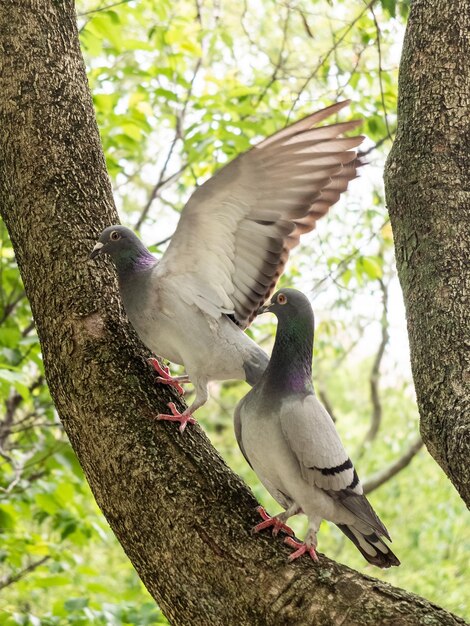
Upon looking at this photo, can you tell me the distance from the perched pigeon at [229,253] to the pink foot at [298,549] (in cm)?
53

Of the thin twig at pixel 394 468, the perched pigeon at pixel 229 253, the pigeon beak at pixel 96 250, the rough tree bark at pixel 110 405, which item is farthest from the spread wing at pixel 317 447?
the thin twig at pixel 394 468

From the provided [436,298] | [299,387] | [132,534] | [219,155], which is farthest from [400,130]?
[219,155]

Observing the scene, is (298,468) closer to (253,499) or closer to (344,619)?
(253,499)

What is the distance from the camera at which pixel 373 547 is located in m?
2.95

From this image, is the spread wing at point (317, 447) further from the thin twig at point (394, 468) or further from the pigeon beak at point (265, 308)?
the thin twig at point (394, 468)

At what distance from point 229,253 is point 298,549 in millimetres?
1115

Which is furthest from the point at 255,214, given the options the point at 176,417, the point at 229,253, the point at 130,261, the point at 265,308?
the point at 176,417

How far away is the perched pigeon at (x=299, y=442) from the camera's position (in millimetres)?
2734

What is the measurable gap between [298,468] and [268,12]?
8.08 meters

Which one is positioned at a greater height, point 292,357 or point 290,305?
point 290,305

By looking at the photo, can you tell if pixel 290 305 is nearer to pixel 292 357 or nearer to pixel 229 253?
pixel 292 357

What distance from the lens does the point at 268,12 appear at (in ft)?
31.8

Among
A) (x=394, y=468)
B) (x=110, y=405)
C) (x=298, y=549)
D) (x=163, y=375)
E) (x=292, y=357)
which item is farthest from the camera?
(x=394, y=468)

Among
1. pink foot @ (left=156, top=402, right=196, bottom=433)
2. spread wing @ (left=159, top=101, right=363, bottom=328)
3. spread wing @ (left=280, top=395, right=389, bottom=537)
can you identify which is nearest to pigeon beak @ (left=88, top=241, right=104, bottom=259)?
spread wing @ (left=159, top=101, right=363, bottom=328)
